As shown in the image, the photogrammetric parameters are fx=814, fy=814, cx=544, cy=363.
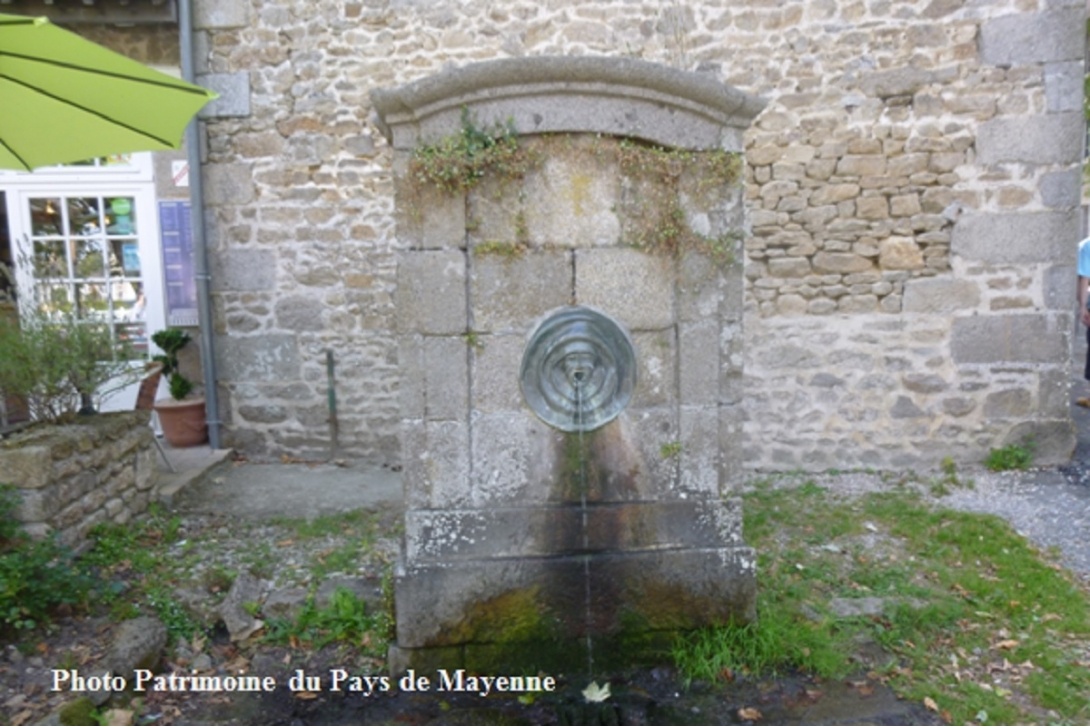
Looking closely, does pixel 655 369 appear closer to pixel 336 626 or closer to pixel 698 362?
pixel 698 362

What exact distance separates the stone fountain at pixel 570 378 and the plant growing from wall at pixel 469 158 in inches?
0.5

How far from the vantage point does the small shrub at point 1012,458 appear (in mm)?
5988

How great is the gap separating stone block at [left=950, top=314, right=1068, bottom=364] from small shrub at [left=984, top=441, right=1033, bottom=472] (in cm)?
64

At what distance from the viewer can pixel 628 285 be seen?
3.17 metres

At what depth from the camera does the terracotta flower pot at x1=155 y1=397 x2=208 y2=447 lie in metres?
6.71

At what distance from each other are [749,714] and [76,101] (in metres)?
3.42

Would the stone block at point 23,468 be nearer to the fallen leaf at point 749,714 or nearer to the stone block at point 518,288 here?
the stone block at point 518,288

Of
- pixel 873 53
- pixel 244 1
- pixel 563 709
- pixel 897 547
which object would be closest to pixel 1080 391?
pixel 873 53

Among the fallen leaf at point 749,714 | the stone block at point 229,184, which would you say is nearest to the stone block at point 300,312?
the stone block at point 229,184

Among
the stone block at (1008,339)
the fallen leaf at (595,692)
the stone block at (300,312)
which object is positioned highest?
the stone block at (300,312)

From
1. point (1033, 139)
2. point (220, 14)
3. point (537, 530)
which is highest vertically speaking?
point (220, 14)

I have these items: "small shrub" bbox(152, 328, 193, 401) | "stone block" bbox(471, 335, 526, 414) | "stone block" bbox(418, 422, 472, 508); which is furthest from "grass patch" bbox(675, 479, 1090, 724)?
"small shrub" bbox(152, 328, 193, 401)

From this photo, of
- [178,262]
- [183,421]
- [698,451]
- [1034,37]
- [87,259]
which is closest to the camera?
[698,451]

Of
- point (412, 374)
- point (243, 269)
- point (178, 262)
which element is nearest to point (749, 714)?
point (412, 374)
